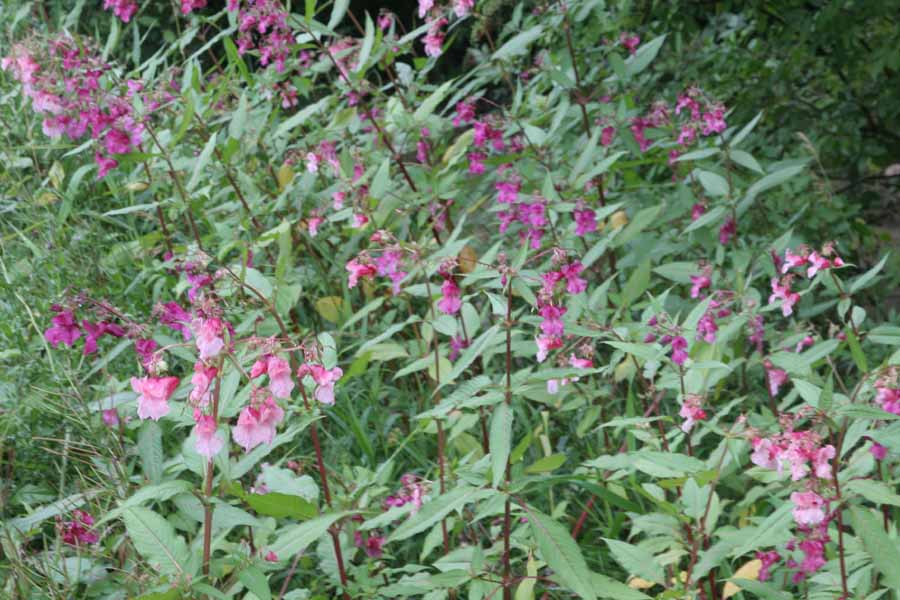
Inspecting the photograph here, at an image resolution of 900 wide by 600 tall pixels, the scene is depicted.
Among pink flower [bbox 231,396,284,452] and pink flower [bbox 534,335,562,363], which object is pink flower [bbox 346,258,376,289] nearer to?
pink flower [bbox 534,335,562,363]

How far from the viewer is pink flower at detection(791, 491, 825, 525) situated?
164 centimetres

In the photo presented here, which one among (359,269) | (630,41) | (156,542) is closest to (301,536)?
(156,542)

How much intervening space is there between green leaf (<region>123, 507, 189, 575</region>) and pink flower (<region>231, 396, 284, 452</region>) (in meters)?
0.27

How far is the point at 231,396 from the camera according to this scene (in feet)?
5.80

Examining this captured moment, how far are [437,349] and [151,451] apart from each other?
802 mm

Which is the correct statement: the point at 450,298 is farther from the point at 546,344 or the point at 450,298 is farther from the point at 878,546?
the point at 878,546

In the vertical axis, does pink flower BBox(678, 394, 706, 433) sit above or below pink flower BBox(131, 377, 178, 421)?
below

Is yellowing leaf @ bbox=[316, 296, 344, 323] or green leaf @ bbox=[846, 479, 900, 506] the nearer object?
green leaf @ bbox=[846, 479, 900, 506]

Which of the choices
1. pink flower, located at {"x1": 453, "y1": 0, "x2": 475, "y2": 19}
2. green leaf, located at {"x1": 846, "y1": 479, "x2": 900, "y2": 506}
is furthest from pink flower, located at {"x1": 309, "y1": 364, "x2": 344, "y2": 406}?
pink flower, located at {"x1": 453, "y1": 0, "x2": 475, "y2": 19}

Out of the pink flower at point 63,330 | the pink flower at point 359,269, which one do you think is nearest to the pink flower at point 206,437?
the pink flower at point 359,269

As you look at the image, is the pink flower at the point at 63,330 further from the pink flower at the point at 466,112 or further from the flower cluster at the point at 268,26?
the pink flower at the point at 466,112

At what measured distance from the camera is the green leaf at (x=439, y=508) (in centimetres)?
177

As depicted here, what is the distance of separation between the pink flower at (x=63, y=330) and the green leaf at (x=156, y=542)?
71 centimetres

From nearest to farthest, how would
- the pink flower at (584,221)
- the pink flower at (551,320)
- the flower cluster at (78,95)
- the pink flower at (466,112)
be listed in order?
the pink flower at (551,320)
the pink flower at (584,221)
the flower cluster at (78,95)
the pink flower at (466,112)
